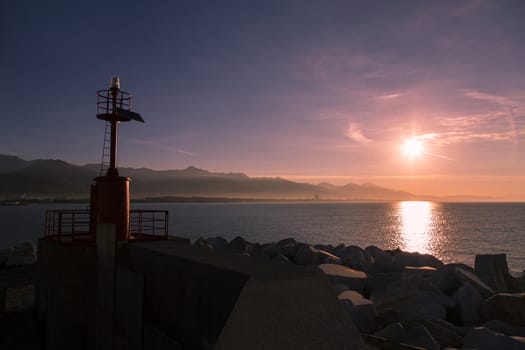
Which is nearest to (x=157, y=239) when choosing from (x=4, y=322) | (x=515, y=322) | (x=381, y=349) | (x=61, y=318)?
(x=61, y=318)

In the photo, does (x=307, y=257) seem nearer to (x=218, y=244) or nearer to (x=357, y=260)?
(x=357, y=260)

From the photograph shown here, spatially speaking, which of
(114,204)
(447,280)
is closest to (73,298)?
(114,204)

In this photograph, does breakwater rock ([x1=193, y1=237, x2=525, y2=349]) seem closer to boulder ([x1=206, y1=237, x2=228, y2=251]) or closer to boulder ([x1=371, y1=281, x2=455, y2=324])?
boulder ([x1=371, y1=281, x2=455, y2=324])

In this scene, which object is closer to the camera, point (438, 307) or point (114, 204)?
point (438, 307)

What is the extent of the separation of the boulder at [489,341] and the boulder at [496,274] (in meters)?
6.05

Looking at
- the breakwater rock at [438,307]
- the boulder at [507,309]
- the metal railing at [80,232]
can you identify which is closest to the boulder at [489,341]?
the breakwater rock at [438,307]

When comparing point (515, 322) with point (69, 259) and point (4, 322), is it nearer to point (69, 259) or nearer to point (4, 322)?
point (69, 259)

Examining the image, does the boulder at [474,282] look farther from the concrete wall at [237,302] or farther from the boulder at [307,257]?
the concrete wall at [237,302]

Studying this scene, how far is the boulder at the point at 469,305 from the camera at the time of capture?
8.74 meters

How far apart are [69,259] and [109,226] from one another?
2.05 metres

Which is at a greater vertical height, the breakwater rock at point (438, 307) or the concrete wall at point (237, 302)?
the concrete wall at point (237, 302)

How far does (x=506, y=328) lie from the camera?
301 inches

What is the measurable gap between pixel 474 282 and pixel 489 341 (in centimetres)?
454

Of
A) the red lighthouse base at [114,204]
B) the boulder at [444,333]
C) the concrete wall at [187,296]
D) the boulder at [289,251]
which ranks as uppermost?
the red lighthouse base at [114,204]
